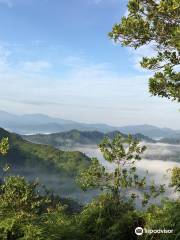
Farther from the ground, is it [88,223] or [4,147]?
[4,147]

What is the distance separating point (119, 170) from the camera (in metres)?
38.3

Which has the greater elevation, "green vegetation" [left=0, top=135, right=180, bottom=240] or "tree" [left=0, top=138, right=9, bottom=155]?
"tree" [left=0, top=138, right=9, bottom=155]

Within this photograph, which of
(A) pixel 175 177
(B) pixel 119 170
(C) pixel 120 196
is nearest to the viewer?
(C) pixel 120 196

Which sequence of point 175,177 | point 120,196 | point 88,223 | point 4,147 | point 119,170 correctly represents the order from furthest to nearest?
point 175,177 < point 119,170 < point 120,196 < point 4,147 < point 88,223

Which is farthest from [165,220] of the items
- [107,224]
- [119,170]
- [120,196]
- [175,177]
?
[175,177]

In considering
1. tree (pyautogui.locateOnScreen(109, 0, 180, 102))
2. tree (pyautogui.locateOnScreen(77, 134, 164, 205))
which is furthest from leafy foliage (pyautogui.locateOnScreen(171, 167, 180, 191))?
tree (pyautogui.locateOnScreen(109, 0, 180, 102))

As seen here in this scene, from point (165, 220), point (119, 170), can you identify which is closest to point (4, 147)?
point (165, 220)

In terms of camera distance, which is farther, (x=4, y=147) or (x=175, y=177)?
(x=175, y=177)

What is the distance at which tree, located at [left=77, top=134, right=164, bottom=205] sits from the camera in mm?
38219

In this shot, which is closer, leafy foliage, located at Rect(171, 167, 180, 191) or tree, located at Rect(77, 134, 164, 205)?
tree, located at Rect(77, 134, 164, 205)

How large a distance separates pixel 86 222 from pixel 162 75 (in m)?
13.4

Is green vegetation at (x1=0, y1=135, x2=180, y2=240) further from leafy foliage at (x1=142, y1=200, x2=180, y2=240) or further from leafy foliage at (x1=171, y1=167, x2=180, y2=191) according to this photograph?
leafy foliage at (x1=171, y1=167, x2=180, y2=191)
